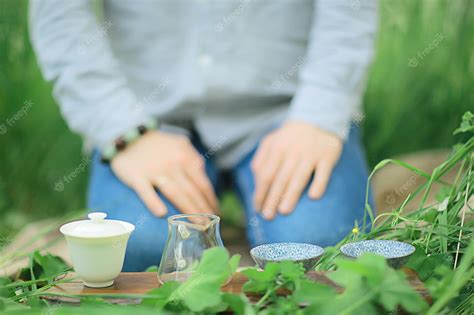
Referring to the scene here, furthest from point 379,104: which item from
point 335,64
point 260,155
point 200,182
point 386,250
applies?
point 386,250

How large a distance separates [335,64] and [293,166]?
0.26m

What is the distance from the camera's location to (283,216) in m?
1.23

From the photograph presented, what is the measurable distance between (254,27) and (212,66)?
0.13 m

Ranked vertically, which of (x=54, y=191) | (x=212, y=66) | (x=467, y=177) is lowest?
(x=54, y=191)

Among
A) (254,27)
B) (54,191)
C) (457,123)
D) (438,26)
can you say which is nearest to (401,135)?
(457,123)

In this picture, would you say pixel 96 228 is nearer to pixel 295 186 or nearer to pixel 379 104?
pixel 295 186

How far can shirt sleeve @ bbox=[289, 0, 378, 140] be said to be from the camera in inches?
50.8

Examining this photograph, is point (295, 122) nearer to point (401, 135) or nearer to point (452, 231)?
point (452, 231)

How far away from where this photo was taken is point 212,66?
1381mm

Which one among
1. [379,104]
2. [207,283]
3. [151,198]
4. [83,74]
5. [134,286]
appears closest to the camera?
[207,283]

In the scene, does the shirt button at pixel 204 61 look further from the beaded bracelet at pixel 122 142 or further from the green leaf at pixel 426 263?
the green leaf at pixel 426 263

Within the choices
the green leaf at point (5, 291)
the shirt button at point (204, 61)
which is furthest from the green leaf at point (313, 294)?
the shirt button at point (204, 61)

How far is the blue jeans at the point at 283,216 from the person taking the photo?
3.96 feet

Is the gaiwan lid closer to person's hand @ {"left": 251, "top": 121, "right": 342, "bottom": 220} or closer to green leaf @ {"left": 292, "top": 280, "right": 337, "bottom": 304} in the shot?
green leaf @ {"left": 292, "top": 280, "right": 337, "bottom": 304}
